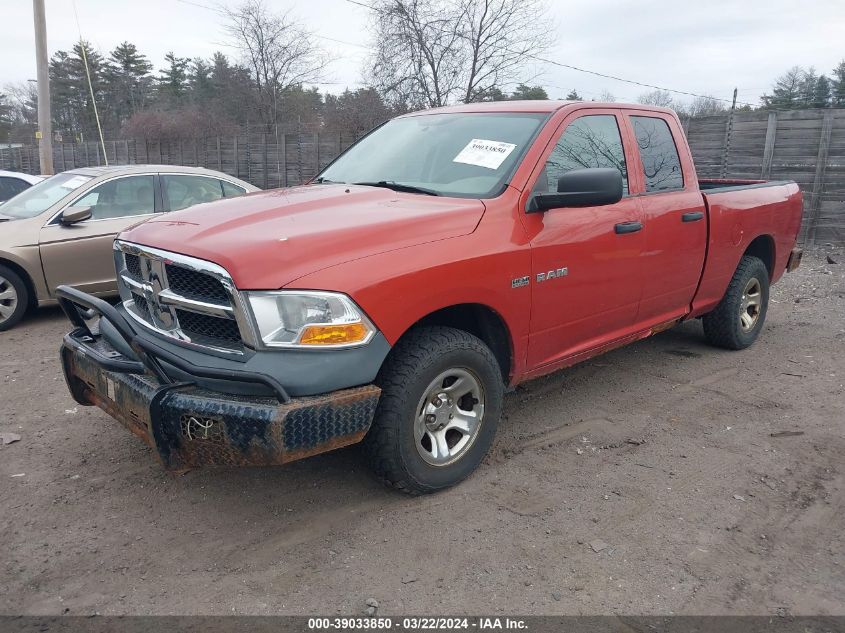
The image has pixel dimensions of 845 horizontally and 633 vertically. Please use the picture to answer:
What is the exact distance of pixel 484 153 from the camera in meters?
3.70

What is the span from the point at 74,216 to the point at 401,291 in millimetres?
4930

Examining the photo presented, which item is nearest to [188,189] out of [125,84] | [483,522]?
[483,522]

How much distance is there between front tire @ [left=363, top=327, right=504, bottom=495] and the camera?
2.94 metres

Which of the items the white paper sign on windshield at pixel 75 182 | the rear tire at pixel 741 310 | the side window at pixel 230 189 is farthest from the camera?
the side window at pixel 230 189

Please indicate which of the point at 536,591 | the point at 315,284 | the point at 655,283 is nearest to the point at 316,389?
the point at 315,284

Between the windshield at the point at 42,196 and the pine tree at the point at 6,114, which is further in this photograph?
the pine tree at the point at 6,114

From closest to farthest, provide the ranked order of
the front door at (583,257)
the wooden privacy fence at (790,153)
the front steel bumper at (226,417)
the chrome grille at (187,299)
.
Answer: the front steel bumper at (226,417) < the chrome grille at (187,299) < the front door at (583,257) < the wooden privacy fence at (790,153)

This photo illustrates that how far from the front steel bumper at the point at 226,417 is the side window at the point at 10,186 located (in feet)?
26.9

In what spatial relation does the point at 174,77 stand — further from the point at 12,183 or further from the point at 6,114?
the point at 12,183

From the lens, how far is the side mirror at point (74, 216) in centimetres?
639

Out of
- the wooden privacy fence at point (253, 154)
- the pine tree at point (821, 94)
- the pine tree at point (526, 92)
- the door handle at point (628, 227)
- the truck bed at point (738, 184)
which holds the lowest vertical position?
the door handle at point (628, 227)

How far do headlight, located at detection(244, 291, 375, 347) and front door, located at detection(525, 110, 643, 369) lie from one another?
4.00 feet

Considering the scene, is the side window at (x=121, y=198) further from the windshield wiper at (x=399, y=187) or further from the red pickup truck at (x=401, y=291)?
the windshield wiper at (x=399, y=187)

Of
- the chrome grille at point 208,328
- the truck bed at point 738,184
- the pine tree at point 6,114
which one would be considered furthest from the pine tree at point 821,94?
the pine tree at point 6,114
